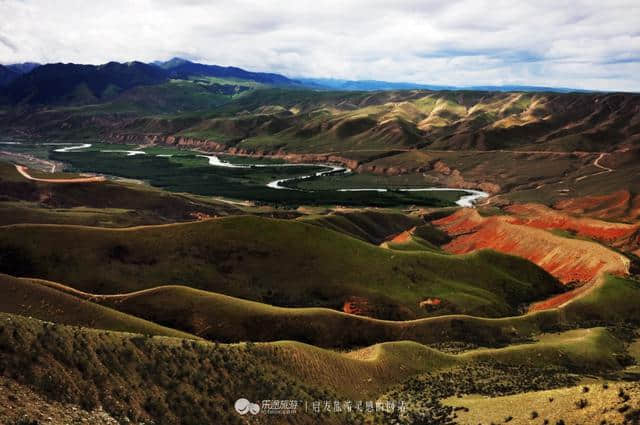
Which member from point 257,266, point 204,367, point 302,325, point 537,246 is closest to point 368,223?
point 537,246

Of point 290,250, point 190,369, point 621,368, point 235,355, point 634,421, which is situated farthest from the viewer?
point 290,250

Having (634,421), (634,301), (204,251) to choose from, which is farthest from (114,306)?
(634,301)

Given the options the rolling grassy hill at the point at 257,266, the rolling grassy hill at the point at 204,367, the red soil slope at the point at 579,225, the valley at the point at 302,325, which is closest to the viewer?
the rolling grassy hill at the point at 204,367

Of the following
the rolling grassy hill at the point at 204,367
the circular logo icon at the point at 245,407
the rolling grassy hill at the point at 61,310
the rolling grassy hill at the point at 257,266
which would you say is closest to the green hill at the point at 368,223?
the rolling grassy hill at the point at 257,266

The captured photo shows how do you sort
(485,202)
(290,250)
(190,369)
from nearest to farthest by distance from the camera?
(190,369) < (290,250) < (485,202)

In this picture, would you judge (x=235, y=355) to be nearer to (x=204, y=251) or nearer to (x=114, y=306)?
(x=114, y=306)

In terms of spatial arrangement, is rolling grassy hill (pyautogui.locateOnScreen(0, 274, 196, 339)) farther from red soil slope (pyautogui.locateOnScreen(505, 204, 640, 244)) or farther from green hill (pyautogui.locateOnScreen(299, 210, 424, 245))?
red soil slope (pyautogui.locateOnScreen(505, 204, 640, 244))

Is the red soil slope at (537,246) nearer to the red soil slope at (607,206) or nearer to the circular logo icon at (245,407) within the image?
the red soil slope at (607,206)
